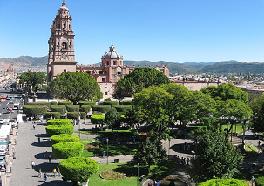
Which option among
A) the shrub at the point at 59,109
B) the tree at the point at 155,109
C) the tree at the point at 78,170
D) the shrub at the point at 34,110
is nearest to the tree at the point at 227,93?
the tree at the point at 155,109

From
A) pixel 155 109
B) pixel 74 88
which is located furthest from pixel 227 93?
pixel 74 88

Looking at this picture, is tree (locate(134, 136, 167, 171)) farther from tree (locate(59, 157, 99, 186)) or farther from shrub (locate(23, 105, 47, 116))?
shrub (locate(23, 105, 47, 116))

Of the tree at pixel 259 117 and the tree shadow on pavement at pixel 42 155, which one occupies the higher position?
the tree at pixel 259 117

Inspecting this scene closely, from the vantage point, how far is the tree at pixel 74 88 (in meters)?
87.6

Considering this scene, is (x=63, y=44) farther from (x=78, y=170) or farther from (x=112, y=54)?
(x=78, y=170)

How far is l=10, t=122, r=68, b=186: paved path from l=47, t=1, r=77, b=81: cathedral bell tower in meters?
46.6

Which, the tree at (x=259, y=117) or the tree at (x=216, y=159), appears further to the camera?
the tree at (x=259, y=117)

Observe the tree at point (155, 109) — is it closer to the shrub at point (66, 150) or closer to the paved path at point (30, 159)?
Answer: the shrub at point (66, 150)

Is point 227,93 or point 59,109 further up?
point 227,93

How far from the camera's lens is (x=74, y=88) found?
87688 mm

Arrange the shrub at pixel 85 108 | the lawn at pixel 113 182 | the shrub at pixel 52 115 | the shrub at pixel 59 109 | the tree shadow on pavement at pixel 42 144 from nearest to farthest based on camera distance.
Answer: the lawn at pixel 113 182 < the tree shadow on pavement at pixel 42 144 < the shrub at pixel 52 115 < the shrub at pixel 59 109 < the shrub at pixel 85 108

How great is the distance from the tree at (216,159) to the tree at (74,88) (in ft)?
178

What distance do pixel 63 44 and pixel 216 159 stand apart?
261 ft

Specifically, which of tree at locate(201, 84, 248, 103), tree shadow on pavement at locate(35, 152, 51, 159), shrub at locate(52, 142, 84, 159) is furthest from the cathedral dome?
shrub at locate(52, 142, 84, 159)
